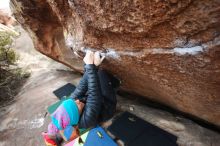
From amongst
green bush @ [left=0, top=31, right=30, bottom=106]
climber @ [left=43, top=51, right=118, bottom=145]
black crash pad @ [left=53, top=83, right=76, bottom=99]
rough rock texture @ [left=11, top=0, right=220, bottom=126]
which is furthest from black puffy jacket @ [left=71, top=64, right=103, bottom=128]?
green bush @ [left=0, top=31, right=30, bottom=106]

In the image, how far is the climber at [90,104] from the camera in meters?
3.22

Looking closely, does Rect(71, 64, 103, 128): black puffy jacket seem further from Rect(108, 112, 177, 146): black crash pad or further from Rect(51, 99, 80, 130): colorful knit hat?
Rect(108, 112, 177, 146): black crash pad

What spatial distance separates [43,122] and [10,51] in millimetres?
3919

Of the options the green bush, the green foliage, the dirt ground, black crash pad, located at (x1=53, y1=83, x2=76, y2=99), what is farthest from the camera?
the green foliage

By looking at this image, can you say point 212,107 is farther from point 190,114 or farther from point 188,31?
point 188,31

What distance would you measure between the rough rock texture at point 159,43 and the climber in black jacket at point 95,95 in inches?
6.8

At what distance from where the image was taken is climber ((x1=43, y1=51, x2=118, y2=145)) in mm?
3219

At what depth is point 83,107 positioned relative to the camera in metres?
3.49

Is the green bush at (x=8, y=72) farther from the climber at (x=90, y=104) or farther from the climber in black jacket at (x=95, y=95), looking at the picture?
the climber in black jacket at (x=95, y=95)

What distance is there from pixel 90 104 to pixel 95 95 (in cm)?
15

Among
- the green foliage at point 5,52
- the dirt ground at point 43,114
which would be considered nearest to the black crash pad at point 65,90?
the dirt ground at point 43,114

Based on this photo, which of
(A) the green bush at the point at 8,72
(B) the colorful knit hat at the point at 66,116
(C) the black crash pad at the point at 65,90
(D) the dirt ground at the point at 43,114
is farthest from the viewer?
(A) the green bush at the point at 8,72

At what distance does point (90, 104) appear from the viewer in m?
3.31

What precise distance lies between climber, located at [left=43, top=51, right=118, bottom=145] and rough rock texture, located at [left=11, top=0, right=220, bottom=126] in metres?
0.20
